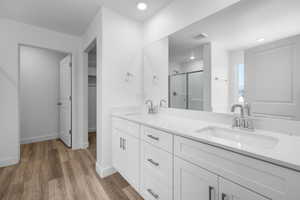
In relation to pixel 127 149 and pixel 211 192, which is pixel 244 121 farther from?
pixel 127 149

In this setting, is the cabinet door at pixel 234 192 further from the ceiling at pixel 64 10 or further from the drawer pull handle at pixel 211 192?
the ceiling at pixel 64 10

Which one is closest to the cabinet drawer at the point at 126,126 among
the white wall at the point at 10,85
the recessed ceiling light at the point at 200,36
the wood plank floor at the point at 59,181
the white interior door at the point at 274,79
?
the wood plank floor at the point at 59,181

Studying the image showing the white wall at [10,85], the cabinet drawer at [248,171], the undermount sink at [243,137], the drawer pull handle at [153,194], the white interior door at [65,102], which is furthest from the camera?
the white interior door at [65,102]

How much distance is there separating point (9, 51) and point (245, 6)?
3325mm

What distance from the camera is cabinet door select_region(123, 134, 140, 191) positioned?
142 cm

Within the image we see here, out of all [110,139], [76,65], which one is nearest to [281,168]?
[110,139]

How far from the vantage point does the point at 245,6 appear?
112 centimetres

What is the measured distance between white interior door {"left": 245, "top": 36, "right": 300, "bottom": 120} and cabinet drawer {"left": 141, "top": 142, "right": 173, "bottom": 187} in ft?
2.79

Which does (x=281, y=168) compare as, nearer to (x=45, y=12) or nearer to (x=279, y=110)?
(x=279, y=110)

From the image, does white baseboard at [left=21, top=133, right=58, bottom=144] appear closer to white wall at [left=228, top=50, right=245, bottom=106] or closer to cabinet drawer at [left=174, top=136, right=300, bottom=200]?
cabinet drawer at [left=174, top=136, right=300, bottom=200]

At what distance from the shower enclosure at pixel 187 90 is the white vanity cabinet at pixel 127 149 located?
0.70 m

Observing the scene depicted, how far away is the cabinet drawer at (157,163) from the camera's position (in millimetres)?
1057

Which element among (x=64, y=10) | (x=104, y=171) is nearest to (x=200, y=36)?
(x=64, y=10)

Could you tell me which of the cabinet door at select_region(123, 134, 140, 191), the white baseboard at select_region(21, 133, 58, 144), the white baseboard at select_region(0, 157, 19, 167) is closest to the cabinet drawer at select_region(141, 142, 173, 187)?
the cabinet door at select_region(123, 134, 140, 191)
